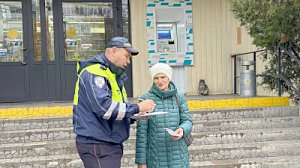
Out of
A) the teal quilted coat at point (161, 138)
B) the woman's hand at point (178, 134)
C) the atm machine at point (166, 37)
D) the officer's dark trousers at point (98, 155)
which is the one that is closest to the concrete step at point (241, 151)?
the teal quilted coat at point (161, 138)

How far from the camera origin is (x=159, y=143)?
271 cm

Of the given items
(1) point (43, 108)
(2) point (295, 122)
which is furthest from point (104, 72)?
(2) point (295, 122)

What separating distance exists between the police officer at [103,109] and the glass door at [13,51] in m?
4.96

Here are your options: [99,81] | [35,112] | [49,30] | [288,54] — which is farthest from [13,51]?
[99,81]

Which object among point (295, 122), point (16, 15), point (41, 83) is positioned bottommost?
point (295, 122)

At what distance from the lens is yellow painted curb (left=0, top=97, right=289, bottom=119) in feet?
17.5

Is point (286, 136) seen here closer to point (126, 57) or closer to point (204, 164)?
point (204, 164)

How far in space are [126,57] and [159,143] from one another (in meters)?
0.73

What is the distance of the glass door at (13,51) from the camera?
6918mm

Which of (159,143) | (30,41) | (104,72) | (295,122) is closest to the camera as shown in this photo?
(104,72)

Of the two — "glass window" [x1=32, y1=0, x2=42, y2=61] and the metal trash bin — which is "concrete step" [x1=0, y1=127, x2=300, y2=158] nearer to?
the metal trash bin

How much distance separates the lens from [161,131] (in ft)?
8.89

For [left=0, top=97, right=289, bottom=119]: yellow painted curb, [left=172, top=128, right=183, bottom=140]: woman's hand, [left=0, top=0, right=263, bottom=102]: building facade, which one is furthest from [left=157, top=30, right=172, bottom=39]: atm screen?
[left=172, top=128, right=183, bottom=140]: woman's hand

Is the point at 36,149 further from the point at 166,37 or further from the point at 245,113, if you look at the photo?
the point at 166,37
